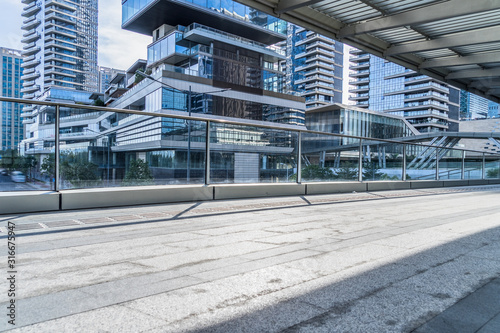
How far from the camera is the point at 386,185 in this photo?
51.3 feet

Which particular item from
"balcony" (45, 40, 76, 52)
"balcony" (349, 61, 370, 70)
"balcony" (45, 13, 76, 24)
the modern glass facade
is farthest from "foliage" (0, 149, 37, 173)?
"balcony" (45, 13, 76, 24)

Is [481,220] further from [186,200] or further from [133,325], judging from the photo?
[133,325]

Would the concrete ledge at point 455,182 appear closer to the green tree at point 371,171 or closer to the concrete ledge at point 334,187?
the green tree at point 371,171

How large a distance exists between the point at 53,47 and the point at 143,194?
167 m

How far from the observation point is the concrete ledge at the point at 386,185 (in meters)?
14.9

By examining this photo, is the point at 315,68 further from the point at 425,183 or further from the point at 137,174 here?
the point at 137,174

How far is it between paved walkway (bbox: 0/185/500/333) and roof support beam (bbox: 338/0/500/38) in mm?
7316

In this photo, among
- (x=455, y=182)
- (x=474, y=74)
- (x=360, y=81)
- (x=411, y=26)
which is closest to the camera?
(x=411, y=26)

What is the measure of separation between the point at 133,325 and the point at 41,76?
171750mm

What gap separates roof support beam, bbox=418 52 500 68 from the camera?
16.0m

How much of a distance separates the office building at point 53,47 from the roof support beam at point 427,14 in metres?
154

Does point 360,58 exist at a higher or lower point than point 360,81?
higher

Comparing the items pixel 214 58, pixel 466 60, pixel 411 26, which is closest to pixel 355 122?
pixel 214 58

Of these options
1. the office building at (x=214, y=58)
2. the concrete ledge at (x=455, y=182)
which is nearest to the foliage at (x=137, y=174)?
the concrete ledge at (x=455, y=182)
